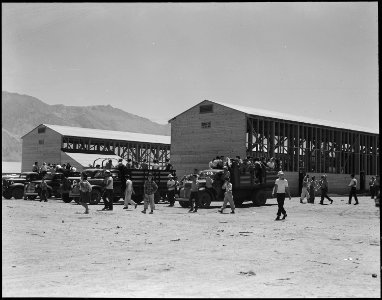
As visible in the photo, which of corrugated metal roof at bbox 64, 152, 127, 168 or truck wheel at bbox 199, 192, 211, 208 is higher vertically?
corrugated metal roof at bbox 64, 152, 127, 168

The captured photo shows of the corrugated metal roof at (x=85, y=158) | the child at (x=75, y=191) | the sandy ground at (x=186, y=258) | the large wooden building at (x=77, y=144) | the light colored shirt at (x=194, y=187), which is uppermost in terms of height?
the large wooden building at (x=77, y=144)

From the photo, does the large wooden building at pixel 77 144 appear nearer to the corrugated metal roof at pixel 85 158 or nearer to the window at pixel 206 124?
the corrugated metal roof at pixel 85 158

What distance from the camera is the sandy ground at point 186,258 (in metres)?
6.88

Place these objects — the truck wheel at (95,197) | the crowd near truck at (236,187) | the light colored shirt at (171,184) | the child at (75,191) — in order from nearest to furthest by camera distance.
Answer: the crowd near truck at (236,187) < the light colored shirt at (171,184) < the child at (75,191) < the truck wheel at (95,197)

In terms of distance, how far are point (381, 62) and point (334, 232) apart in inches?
357

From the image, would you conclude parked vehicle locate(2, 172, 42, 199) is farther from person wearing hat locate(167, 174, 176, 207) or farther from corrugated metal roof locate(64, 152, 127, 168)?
corrugated metal roof locate(64, 152, 127, 168)

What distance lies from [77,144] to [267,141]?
868 inches

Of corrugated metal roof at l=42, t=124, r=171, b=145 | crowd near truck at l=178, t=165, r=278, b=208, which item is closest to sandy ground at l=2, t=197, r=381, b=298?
crowd near truck at l=178, t=165, r=278, b=208

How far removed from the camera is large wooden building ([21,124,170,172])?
46.3 metres

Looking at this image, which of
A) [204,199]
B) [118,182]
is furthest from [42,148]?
[204,199]

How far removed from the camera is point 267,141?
37219mm

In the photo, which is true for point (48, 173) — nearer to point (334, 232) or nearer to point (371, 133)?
point (334, 232)

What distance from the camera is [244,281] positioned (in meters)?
7.45

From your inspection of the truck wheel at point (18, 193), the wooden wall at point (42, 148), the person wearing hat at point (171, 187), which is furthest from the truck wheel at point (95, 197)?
the wooden wall at point (42, 148)
